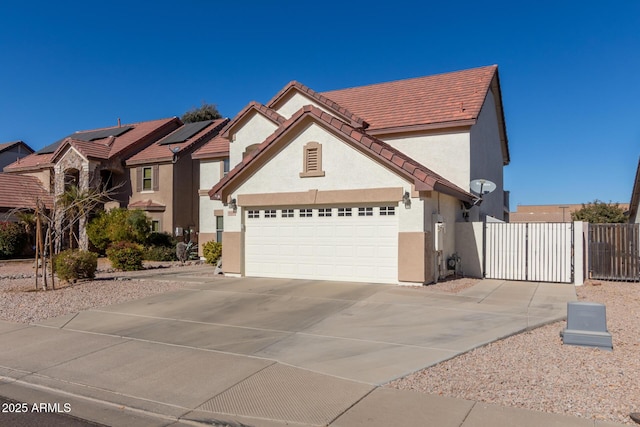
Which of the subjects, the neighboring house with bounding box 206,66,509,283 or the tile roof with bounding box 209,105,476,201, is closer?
the tile roof with bounding box 209,105,476,201

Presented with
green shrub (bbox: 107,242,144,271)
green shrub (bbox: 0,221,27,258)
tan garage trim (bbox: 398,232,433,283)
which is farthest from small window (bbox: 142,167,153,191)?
tan garage trim (bbox: 398,232,433,283)

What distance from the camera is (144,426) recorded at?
17.9 feet

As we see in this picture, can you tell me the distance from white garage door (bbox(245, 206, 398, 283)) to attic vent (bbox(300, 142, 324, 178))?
115 cm

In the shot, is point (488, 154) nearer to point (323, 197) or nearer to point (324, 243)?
point (323, 197)

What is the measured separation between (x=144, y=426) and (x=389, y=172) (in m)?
10.3

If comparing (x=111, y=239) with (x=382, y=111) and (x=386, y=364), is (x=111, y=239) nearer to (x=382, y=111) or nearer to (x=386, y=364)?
(x=382, y=111)

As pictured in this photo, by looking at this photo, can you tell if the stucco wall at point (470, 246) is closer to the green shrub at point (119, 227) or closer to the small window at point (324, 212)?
the small window at point (324, 212)

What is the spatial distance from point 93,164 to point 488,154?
71.0 ft

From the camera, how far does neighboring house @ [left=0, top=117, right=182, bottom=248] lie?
28.4 metres

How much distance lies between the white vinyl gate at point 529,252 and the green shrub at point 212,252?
11.8 metres

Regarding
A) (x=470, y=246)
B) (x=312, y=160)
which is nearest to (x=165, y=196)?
(x=312, y=160)

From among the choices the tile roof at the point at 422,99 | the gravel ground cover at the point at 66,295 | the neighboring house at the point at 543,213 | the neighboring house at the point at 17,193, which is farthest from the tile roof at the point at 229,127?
the neighboring house at the point at 543,213

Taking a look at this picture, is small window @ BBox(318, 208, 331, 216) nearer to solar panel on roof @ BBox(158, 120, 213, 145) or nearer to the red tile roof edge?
the red tile roof edge

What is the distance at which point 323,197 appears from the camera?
49.4 ft
